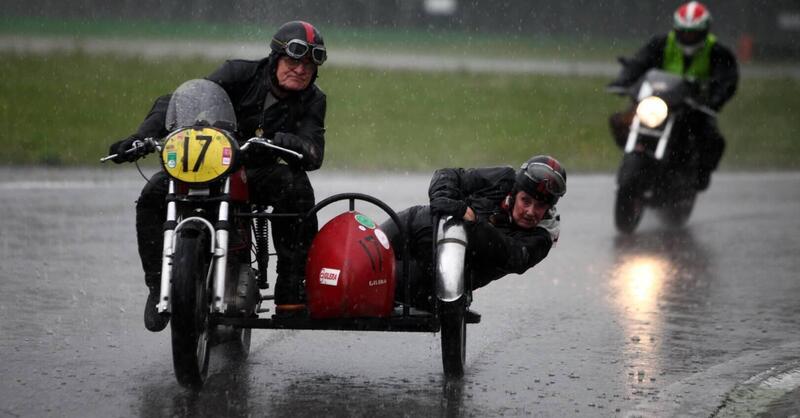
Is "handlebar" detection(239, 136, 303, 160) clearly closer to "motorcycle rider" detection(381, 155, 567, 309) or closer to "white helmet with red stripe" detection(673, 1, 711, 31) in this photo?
"motorcycle rider" detection(381, 155, 567, 309)

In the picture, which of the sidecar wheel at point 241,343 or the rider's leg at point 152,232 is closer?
the rider's leg at point 152,232

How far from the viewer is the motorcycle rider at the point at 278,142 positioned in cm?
737

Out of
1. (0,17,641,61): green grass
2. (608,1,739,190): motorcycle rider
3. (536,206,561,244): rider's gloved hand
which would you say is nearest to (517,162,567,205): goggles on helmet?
(536,206,561,244): rider's gloved hand

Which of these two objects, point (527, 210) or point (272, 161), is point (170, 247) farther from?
point (527, 210)

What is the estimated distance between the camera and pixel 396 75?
91.4 ft

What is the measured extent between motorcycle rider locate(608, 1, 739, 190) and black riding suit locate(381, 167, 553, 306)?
246 inches

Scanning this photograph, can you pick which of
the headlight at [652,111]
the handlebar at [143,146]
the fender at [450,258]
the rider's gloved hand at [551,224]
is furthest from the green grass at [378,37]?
the fender at [450,258]

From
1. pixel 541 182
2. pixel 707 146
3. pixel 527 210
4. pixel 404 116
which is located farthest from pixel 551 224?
pixel 404 116

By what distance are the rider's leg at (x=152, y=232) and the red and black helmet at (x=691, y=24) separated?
7.84 meters

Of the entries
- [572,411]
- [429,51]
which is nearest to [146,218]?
[572,411]

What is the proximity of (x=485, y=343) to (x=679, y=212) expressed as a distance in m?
6.31

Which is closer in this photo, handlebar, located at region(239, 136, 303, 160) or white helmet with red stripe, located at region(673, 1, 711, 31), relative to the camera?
handlebar, located at region(239, 136, 303, 160)

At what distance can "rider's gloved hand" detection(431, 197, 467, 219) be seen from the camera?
739cm

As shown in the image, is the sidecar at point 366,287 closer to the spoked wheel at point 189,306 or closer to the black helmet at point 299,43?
the spoked wheel at point 189,306
